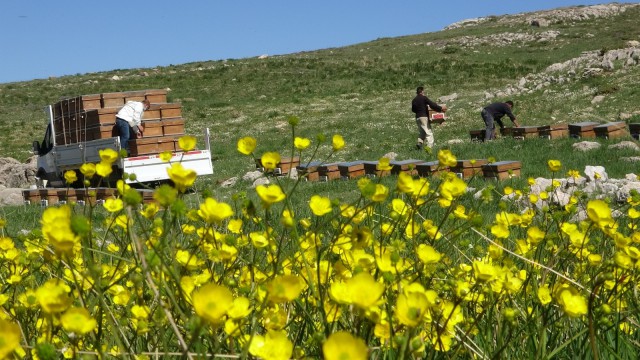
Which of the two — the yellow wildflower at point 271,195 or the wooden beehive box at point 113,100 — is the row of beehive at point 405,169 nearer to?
the wooden beehive box at point 113,100

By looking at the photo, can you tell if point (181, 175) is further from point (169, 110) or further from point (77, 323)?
point (169, 110)

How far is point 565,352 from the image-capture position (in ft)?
7.55

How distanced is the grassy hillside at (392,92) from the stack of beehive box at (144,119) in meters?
1.47

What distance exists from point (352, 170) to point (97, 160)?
262 inches

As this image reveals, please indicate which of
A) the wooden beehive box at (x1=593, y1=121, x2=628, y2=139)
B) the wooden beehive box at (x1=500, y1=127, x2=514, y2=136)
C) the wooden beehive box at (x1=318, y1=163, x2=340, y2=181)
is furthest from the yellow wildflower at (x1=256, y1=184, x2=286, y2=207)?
the wooden beehive box at (x1=500, y1=127, x2=514, y2=136)

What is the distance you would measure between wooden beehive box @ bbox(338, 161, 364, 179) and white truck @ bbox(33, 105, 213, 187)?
103 inches

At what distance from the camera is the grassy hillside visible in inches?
715

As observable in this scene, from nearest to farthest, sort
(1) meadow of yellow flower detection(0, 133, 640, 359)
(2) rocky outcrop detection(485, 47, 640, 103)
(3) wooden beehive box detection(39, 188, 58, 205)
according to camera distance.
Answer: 1. (1) meadow of yellow flower detection(0, 133, 640, 359)
2. (3) wooden beehive box detection(39, 188, 58, 205)
3. (2) rocky outcrop detection(485, 47, 640, 103)

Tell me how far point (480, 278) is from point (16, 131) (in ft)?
110

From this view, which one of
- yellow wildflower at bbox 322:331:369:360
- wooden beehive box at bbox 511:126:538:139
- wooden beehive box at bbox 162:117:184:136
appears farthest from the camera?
wooden beehive box at bbox 162:117:184:136

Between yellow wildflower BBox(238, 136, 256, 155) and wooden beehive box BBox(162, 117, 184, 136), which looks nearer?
yellow wildflower BBox(238, 136, 256, 155)

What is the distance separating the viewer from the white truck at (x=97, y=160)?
14.7m

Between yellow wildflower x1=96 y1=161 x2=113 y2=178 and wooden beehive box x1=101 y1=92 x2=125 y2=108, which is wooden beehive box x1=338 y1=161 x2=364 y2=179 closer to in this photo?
wooden beehive box x1=101 y1=92 x2=125 y2=108

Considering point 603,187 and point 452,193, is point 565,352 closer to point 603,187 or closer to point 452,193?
point 452,193
